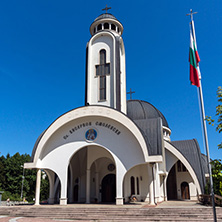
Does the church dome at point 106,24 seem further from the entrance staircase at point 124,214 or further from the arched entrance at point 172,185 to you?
the entrance staircase at point 124,214

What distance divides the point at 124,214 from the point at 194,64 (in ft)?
28.5

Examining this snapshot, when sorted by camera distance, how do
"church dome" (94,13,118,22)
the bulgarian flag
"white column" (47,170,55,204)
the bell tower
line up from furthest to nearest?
"church dome" (94,13,118,22) → the bell tower → "white column" (47,170,55,204) → the bulgarian flag

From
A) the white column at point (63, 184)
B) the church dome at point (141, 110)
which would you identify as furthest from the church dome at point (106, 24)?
the white column at point (63, 184)

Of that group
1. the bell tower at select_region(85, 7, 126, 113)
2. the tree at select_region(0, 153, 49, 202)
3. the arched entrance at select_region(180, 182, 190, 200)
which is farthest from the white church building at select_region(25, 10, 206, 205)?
the tree at select_region(0, 153, 49, 202)

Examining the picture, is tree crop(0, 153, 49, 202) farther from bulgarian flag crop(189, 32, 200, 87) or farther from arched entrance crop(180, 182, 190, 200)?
bulgarian flag crop(189, 32, 200, 87)

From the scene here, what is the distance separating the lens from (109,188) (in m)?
22.5

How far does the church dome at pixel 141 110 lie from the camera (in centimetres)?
2804

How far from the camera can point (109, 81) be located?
22.5 m

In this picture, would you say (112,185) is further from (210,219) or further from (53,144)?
(210,219)

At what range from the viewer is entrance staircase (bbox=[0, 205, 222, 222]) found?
12.5 meters

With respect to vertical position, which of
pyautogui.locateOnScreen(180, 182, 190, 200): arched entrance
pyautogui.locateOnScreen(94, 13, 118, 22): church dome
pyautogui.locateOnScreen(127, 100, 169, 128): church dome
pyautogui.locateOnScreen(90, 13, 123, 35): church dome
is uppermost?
pyautogui.locateOnScreen(94, 13, 118, 22): church dome

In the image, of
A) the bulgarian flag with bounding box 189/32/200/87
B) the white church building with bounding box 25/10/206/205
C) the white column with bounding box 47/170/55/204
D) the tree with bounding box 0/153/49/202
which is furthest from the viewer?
the tree with bounding box 0/153/49/202

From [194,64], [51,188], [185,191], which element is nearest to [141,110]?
[185,191]

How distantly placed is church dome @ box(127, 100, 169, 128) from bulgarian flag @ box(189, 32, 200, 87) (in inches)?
690
